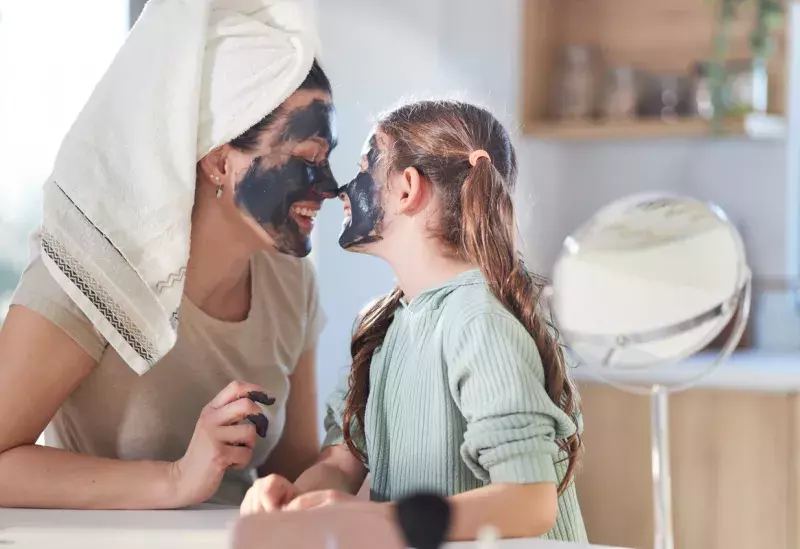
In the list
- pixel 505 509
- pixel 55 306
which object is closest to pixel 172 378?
pixel 55 306

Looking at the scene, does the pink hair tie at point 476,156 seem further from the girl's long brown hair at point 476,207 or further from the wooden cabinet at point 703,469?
the wooden cabinet at point 703,469

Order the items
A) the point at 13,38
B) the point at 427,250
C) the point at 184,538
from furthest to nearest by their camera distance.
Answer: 1. the point at 13,38
2. the point at 427,250
3. the point at 184,538

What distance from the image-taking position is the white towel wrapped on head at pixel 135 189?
3.73 feet

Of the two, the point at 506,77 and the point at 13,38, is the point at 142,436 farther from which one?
the point at 506,77

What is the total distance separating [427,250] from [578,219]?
1.67m

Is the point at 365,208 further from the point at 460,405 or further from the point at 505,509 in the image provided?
the point at 505,509

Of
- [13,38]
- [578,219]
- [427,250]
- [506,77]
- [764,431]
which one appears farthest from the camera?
[578,219]

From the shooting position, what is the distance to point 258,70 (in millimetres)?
1220

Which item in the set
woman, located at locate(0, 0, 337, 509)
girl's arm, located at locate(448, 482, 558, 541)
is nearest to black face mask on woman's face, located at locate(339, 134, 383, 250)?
woman, located at locate(0, 0, 337, 509)

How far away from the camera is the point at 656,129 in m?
2.46

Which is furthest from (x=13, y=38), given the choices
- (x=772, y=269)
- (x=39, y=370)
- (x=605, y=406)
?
(x=772, y=269)

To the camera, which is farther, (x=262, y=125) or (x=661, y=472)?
(x=262, y=125)

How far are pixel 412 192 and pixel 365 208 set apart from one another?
0.21ft

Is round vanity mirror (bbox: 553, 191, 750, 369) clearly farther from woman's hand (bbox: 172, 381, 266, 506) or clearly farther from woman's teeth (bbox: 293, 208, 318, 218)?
woman's teeth (bbox: 293, 208, 318, 218)
